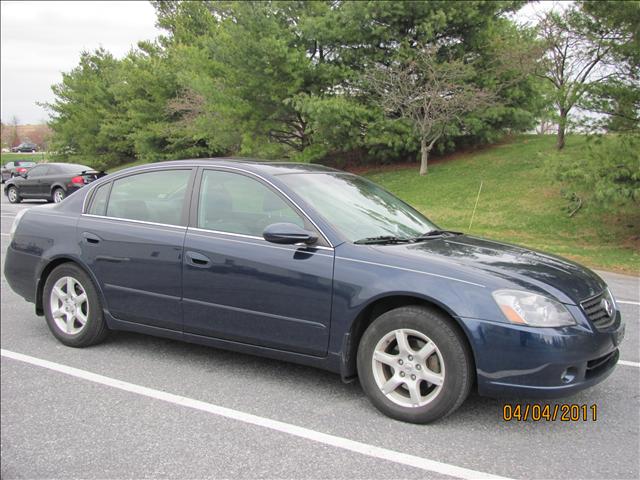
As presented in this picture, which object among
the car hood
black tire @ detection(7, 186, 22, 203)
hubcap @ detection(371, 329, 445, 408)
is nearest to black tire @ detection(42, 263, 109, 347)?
hubcap @ detection(371, 329, 445, 408)

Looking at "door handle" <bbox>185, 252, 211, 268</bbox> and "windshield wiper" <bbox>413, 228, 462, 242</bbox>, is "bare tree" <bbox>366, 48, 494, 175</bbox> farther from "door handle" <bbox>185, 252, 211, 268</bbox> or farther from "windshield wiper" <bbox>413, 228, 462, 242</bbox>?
"door handle" <bbox>185, 252, 211, 268</bbox>

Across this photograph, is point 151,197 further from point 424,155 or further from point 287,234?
point 424,155

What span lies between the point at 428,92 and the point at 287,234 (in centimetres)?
1714

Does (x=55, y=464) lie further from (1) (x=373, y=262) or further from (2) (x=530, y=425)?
(2) (x=530, y=425)

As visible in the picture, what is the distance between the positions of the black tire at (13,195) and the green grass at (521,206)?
539 inches

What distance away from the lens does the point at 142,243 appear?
4.44 meters

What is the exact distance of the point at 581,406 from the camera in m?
3.70

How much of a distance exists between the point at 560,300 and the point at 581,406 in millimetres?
885

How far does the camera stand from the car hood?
3.37 m

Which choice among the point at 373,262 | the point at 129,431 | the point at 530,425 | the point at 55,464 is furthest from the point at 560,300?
the point at 55,464

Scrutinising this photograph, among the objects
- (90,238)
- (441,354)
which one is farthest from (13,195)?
(441,354)

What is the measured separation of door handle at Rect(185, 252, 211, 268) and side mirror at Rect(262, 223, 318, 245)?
0.58 m
